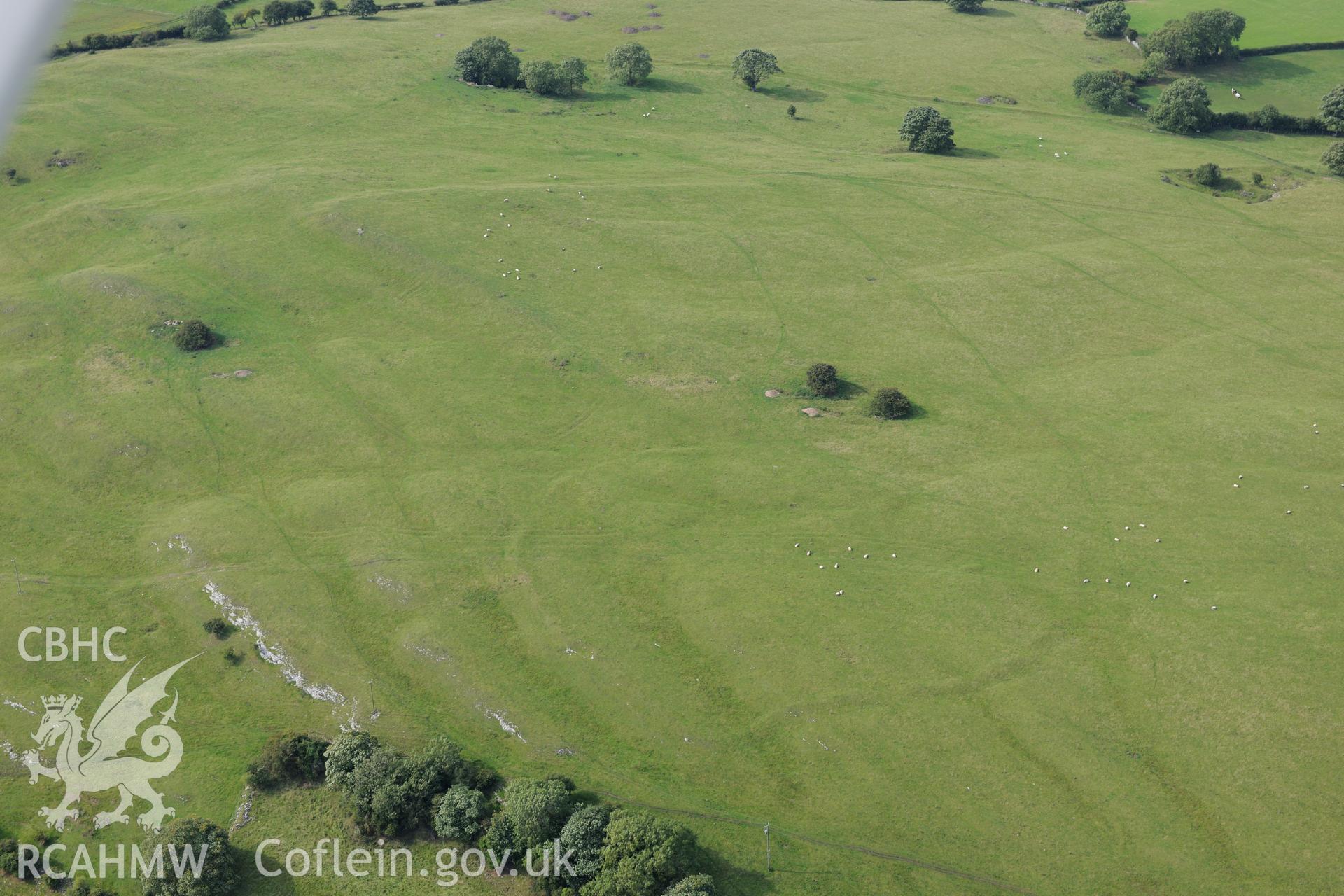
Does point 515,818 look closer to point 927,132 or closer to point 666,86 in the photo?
point 927,132

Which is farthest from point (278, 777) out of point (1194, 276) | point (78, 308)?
point (1194, 276)

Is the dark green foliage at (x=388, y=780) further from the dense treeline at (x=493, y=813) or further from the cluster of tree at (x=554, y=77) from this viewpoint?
the cluster of tree at (x=554, y=77)

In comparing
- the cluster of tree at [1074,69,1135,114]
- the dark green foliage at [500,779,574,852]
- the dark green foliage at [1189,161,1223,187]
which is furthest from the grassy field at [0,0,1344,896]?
the cluster of tree at [1074,69,1135,114]

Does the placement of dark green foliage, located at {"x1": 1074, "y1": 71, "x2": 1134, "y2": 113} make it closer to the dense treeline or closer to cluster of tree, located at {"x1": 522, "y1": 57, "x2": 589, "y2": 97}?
cluster of tree, located at {"x1": 522, "y1": 57, "x2": 589, "y2": 97}

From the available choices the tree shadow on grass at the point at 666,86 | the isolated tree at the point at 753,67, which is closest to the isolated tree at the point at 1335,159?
the isolated tree at the point at 753,67

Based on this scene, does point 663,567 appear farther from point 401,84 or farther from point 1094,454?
point 401,84
